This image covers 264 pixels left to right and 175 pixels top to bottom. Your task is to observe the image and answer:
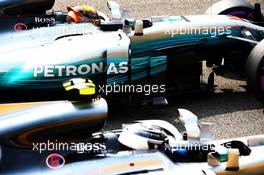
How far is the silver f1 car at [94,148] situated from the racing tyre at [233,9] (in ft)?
14.4

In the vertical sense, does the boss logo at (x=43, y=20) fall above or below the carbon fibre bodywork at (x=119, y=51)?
above

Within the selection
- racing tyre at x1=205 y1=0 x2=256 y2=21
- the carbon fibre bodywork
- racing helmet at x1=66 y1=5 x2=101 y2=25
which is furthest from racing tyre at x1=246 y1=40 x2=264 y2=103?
racing helmet at x1=66 y1=5 x2=101 y2=25

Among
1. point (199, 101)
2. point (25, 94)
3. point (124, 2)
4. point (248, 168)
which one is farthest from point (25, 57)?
point (124, 2)

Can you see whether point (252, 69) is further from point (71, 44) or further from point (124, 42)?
point (71, 44)

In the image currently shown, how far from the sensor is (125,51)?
771 cm

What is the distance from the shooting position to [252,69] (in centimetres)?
802

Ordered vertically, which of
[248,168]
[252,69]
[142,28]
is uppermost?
[142,28]

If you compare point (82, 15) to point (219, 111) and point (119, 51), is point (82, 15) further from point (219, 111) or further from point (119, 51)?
point (219, 111)

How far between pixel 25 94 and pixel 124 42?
1.38m

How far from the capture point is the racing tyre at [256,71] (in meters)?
7.96

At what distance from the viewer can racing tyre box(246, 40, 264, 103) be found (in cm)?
796

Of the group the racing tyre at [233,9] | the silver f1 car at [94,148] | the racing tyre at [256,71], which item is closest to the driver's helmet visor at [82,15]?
the racing tyre at [233,9]

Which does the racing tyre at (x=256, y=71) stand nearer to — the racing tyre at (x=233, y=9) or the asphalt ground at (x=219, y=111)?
the asphalt ground at (x=219, y=111)

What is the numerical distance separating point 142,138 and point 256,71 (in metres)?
2.98
